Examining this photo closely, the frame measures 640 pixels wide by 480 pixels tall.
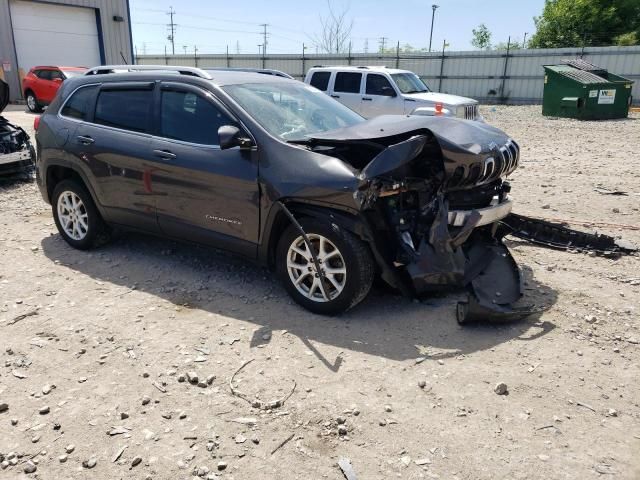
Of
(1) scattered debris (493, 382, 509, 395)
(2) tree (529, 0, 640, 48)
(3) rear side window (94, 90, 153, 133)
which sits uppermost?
(2) tree (529, 0, 640, 48)

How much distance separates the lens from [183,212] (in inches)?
185

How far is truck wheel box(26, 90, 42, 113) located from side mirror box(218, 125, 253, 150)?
19340 mm

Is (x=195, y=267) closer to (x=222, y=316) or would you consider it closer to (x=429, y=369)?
(x=222, y=316)

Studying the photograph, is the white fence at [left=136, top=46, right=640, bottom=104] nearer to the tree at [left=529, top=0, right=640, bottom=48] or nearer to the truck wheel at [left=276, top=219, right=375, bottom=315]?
the tree at [left=529, top=0, right=640, bottom=48]

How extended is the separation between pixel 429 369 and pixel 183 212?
98.3 inches

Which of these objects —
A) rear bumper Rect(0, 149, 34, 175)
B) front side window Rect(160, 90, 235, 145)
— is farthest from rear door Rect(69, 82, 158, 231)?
rear bumper Rect(0, 149, 34, 175)

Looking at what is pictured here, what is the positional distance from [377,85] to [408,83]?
97 centimetres

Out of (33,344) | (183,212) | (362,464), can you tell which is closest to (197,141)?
(183,212)

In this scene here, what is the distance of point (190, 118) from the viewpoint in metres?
4.70

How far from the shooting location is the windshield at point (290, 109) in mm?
4441

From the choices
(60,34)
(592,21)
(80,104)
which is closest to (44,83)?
(60,34)

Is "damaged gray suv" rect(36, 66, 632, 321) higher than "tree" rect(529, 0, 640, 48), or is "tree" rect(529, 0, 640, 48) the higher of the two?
"tree" rect(529, 0, 640, 48)

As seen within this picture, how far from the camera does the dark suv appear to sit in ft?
12.8

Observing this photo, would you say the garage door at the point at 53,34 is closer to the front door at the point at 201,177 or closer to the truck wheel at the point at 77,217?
the truck wheel at the point at 77,217
